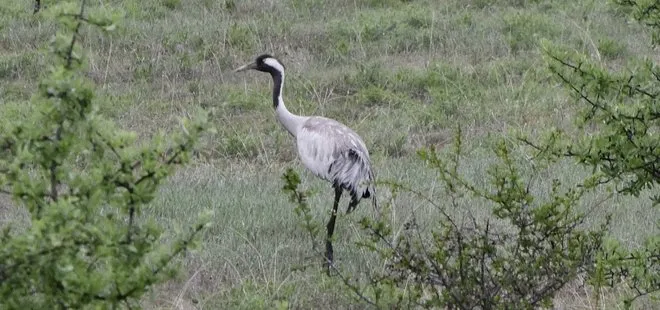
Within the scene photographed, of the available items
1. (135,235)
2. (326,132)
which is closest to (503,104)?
(326,132)

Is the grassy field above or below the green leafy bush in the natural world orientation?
below

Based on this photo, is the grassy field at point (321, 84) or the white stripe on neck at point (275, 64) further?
the white stripe on neck at point (275, 64)

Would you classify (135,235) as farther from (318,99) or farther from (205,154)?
(318,99)

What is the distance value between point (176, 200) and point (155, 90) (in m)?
4.30

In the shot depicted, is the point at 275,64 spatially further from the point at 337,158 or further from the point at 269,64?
the point at 337,158

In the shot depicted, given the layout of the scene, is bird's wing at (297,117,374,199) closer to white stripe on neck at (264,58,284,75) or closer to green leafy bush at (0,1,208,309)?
white stripe on neck at (264,58,284,75)

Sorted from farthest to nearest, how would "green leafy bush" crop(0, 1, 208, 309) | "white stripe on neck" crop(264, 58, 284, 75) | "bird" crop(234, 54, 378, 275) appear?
"white stripe on neck" crop(264, 58, 284, 75)
"bird" crop(234, 54, 378, 275)
"green leafy bush" crop(0, 1, 208, 309)

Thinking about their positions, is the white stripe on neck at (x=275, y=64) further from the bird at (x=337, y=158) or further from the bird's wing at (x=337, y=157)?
the bird's wing at (x=337, y=157)

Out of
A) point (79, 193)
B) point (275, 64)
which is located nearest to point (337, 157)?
point (275, 64)

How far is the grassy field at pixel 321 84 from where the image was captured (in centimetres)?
855

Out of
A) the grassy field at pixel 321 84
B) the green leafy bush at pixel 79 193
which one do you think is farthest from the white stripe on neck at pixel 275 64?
the green leafy bush at pixel 79 193

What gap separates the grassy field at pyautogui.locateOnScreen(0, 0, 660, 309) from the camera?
28.0ft

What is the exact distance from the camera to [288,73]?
43.4 feet

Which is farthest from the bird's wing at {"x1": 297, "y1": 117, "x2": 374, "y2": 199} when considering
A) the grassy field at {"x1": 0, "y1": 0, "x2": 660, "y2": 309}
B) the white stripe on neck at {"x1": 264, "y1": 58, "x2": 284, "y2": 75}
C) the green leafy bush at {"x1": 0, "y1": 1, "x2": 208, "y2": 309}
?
the green leafy bush at {"x1": 0, "y1": 1, "x2": 208, "y2": 309}
